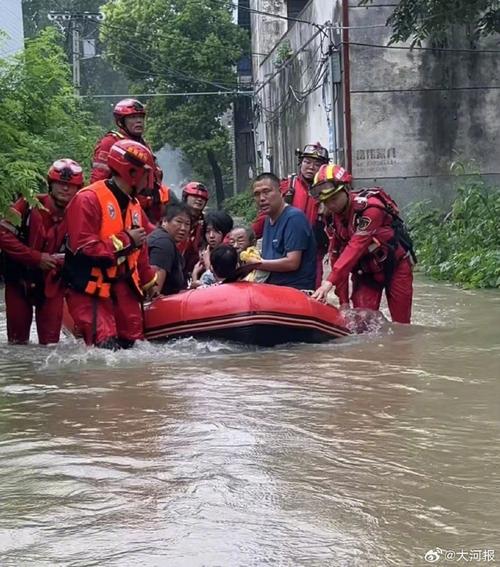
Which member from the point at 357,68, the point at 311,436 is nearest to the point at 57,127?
the point at 357,68

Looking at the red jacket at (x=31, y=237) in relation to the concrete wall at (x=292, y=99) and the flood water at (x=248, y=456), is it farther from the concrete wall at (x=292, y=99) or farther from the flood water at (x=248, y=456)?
the concrete wall at (x=292, y=99)

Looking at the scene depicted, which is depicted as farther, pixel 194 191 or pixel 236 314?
pixel 194 191

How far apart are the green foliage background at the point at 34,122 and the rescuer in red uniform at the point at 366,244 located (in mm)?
2171

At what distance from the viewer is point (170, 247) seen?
7652mm

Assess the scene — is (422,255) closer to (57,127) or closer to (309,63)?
(57,127)

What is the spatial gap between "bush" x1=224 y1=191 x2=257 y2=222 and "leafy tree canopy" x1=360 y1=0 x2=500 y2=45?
16.1 meters

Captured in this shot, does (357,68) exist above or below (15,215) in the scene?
above

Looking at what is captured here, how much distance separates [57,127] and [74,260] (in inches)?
372

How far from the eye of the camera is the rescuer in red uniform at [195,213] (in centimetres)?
839

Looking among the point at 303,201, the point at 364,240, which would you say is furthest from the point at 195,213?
the point at 364,240

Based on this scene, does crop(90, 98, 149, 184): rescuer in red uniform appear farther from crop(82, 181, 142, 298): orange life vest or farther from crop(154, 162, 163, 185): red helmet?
crop(82, 181, 142, 298): orange life vest

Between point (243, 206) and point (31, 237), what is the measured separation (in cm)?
2736

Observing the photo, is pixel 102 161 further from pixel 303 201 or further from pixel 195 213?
pixel 303 201

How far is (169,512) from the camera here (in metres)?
3.69
